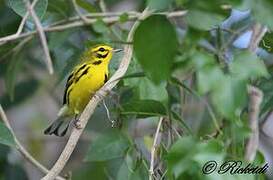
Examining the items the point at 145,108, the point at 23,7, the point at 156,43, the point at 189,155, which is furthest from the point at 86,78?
the point at 156,43

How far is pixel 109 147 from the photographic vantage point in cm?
241

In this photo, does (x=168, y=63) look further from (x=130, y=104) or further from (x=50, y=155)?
(x=50, y=155)

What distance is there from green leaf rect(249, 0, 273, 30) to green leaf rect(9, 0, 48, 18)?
1184 mm

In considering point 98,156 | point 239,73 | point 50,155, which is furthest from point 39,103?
point 239,73

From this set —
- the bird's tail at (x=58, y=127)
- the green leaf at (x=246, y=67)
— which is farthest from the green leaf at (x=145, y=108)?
the bird's tail at (x=58, y=127)

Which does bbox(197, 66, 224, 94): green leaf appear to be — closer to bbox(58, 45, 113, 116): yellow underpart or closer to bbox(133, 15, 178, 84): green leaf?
bbox(133, 15, 178, 84): green leaf

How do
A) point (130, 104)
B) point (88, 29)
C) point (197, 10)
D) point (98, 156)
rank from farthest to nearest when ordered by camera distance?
point (88, 29)
point (98, 156)
point (130, 104)
point (197, 10)

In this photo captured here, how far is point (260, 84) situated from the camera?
2.52m

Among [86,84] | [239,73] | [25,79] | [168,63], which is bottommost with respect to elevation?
[25,79]

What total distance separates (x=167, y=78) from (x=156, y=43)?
0.25 feet

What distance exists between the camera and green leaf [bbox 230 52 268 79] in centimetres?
142

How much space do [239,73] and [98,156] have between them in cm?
113

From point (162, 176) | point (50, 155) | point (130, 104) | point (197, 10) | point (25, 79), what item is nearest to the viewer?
point (197, 10)

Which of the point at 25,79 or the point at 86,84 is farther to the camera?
the point at 25,79
